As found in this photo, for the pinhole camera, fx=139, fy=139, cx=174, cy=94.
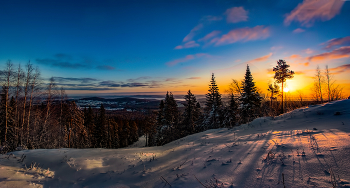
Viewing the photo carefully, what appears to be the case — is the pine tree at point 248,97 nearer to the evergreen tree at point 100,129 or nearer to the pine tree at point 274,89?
the pine tree at point 274,89

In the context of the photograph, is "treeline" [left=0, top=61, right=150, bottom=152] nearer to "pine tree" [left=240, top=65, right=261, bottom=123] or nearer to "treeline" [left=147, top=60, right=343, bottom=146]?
"treeline" [left=147, top=60, right=343, bottom=146]

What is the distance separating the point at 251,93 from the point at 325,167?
24390 millimetres

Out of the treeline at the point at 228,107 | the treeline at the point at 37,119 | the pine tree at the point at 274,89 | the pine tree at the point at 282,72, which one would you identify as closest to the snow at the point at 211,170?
the treeline at the point at 37,119

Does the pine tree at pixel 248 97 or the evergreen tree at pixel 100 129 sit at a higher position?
the pine tree at pixel 248 97

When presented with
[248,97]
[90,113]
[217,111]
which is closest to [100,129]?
[90,113]

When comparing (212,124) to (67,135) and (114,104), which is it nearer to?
(67,135)

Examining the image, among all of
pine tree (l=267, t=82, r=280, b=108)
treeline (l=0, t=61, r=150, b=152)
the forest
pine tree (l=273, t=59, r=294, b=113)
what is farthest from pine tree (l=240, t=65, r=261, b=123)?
treeline (l=0, t=61, r=150, b=152)

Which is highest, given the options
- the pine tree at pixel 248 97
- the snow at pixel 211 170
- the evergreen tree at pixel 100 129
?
the pine tree at pixel 248 97

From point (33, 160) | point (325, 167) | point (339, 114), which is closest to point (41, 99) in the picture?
point (33, 160)

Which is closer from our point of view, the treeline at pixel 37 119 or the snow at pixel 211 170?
the snow at pixel 211 170

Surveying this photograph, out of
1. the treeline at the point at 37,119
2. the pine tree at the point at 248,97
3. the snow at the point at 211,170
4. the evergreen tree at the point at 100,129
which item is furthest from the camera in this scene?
the evergreen tree at the point at 100,129

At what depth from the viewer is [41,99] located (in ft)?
60.2

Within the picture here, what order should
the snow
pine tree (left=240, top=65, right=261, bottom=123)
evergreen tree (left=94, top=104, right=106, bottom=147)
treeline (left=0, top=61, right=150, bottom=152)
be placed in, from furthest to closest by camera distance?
evergreen tree (left=94, top=104, right=106, bottom=147), pine tree (left=240, top=65, right=261, bottom=123), treeline (left=0, top=61, right=150, bottom=152), the snow

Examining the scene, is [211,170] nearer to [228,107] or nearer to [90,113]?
[228,107]
